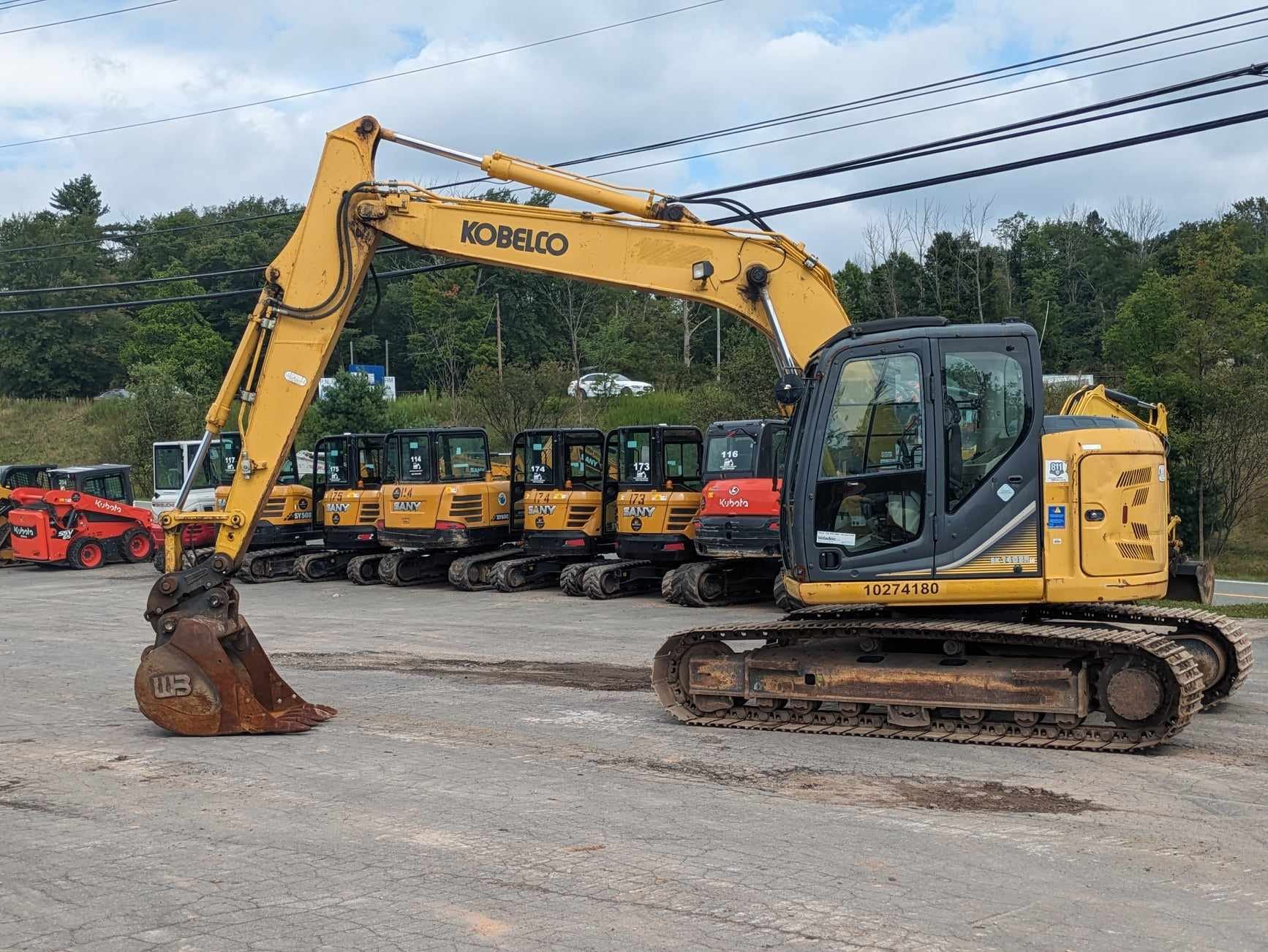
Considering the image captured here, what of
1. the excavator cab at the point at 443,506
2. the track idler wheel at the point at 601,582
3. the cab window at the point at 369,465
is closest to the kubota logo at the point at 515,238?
the track idler wheel at the point at 601,582

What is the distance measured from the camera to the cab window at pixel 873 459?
9.37 meters

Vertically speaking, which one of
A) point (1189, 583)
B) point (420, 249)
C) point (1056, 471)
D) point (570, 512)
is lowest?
point (1189, 583)

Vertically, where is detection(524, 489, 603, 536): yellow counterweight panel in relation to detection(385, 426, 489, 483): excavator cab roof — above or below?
below

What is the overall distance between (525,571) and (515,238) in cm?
1101

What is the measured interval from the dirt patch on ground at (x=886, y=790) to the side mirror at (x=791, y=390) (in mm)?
2810

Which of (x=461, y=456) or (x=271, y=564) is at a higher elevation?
(x=461, y=456)

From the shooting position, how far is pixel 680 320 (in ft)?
212

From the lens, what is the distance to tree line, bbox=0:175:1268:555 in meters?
29.7

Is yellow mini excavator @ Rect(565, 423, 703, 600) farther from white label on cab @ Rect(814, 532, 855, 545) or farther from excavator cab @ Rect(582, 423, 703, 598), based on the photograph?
white label on cab @ Rect(814, 532, 855, 545)

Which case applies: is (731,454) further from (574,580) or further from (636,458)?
(574,580)

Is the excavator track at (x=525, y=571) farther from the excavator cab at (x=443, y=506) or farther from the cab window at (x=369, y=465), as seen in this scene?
the cab window at (x=369, y=465)

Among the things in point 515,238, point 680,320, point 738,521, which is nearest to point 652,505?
point 738,521

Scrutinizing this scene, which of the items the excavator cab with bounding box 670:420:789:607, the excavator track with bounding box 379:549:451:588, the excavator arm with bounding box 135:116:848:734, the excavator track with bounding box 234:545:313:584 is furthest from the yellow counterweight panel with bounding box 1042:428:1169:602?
the excavator track with bounding box 234:545:313:584

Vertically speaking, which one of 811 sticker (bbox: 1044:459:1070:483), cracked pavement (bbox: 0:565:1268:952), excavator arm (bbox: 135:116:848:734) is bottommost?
cracked pavement (bbox: 0:565:1268:952)
